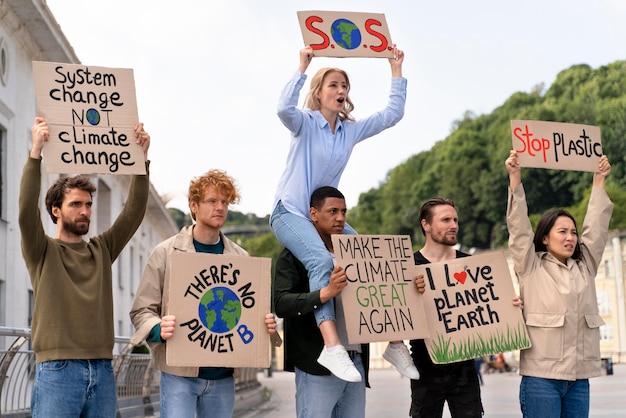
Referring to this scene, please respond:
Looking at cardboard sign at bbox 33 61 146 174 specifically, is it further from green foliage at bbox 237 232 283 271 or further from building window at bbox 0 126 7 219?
green foliage at bbox 237 232 283 271

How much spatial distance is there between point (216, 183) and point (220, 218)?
0.65 ft

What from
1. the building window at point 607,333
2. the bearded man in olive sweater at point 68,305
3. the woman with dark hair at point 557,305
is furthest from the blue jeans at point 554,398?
the building window at point 607,333

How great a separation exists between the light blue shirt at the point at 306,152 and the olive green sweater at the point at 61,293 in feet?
4.26

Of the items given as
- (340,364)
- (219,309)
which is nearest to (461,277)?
(340,364)

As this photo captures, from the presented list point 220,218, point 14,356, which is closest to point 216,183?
point 220,218

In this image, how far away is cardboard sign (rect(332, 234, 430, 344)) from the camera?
249 inches

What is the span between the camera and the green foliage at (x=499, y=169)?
8650 centimetres

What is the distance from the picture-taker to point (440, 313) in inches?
273

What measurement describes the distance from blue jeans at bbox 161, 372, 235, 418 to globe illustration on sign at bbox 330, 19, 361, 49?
2.39m

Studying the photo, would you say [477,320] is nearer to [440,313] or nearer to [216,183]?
[440,313]

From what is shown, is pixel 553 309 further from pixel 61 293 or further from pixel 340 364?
pixel 61 293

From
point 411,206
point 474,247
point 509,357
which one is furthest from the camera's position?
point 411,206

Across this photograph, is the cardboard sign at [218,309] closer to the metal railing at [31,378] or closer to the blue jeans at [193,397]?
the blue jeans at [193,397]

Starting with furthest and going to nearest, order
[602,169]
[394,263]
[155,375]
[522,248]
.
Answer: [155,375] < [602,169] < [522,248] < [394,263]
